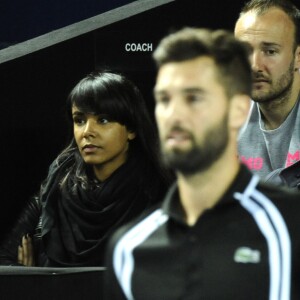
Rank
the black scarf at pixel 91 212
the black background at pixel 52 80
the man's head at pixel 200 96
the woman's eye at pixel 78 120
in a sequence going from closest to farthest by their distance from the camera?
the man's head at pixel 200 96 → the black scarf at pixel 91 212 → the woman's eye at pixel 78 120 → the black background at pixel 52 80

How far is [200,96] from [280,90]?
5.38 ft

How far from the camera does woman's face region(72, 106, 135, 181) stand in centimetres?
407

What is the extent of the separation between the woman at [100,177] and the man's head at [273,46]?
23.1 inches

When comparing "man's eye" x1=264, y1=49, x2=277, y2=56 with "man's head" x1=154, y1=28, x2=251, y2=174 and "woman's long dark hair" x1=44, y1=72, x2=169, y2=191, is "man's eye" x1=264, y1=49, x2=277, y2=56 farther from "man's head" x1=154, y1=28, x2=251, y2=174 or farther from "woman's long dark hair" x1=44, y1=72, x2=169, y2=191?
"man's head" x1=154, y1=28, x2=251, y2=174

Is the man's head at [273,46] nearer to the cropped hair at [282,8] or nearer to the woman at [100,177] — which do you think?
the cropped hair at [282,8]

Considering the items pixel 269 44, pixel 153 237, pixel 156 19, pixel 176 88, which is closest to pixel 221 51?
pixel 176 88

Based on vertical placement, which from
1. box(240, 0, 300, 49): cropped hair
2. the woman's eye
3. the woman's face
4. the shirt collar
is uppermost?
box(240, 0, 300, 49): cropped hair

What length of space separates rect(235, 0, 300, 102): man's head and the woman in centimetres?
59

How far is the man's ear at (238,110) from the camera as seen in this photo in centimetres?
218

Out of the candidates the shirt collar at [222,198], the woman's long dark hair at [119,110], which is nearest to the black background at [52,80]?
the woman's long dark hair at [119,110]

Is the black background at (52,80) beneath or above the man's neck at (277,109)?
above

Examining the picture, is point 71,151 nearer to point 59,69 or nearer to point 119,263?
point 59,69

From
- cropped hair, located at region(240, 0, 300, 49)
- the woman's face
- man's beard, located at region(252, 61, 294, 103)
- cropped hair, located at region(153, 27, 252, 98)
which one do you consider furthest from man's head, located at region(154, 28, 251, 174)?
the woman's face

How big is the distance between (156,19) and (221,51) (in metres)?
2.61
